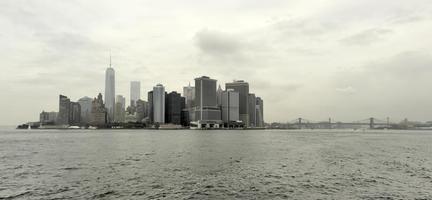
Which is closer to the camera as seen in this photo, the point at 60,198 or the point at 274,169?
the point at 60,198

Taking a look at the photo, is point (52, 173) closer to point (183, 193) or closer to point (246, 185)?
point (183, 193)

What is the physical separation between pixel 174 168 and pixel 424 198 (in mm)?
32488

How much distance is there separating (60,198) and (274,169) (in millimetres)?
30873

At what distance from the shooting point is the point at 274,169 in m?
53.7

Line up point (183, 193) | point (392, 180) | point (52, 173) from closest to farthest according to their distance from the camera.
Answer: point (183, 193) → point (392, 180) → point (52, 173)

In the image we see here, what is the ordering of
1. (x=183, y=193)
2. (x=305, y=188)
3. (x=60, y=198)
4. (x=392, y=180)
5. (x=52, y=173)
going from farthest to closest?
1. (x=52, y=173)
2. (x=392, y=180)
3. (x=305, y=188)
4. (x=183, y=193)
5. (x=60, y=198)

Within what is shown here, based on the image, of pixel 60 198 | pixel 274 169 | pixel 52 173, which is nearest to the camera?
pixel 60 198

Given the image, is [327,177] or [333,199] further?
[327,177]

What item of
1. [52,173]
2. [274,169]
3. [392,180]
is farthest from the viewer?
[274,169]

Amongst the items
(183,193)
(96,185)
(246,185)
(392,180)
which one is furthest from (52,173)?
(392,180)

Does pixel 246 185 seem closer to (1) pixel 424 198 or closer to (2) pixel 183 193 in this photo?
(2) pixel 183 193

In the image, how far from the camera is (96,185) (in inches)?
1548

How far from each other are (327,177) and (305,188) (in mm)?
8761

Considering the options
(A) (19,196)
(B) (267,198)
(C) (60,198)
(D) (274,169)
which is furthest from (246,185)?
(A) (19,196)
